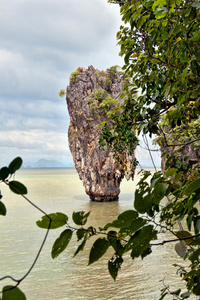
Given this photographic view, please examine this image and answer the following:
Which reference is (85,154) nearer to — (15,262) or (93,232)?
(15,262)

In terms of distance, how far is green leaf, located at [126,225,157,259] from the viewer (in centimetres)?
72

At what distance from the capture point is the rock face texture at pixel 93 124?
19734 millimetres

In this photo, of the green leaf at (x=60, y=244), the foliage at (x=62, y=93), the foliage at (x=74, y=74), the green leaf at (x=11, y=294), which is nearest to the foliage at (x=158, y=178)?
the green leaf at (x=60, y=244)

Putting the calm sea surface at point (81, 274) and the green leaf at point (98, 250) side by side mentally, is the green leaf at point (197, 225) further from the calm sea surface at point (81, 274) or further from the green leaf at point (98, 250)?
the calm sea surface at point (81, 274)

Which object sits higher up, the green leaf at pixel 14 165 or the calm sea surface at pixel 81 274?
the green leaf at pixel 14 165

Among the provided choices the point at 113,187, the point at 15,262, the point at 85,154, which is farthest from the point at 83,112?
the point at 15,262

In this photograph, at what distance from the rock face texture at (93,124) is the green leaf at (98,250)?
18.7 metres

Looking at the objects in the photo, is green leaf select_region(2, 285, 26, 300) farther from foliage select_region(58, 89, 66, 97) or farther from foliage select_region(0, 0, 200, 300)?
foliage select_region(58, 89, 66, 97)

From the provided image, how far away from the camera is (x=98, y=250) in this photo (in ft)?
2.53

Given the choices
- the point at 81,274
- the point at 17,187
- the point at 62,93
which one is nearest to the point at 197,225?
the point at 17,187

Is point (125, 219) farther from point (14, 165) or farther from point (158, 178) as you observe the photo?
point (158, 178)

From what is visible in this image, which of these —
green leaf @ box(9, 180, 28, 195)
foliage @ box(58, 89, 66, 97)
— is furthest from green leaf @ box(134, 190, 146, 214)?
foliage @ box(58, 89, 66, 97)

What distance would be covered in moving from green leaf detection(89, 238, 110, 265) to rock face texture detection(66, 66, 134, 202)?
1871cm

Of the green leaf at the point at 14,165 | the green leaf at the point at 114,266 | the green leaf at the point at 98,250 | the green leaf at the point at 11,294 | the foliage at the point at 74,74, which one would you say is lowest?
the green leaf at the point at 114,266
